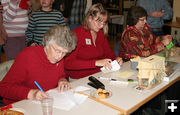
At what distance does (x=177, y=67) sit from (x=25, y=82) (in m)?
1.50

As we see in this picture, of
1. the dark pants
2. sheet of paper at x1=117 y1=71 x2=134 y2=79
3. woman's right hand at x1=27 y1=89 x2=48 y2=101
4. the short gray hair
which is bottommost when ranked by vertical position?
sheet of paper at x1=117 y1=71 x2=134 y2=79

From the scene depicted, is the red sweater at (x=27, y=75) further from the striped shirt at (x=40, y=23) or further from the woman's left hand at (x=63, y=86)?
the striped shirt at (x=40, y=23)

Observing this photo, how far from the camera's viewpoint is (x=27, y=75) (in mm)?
1659

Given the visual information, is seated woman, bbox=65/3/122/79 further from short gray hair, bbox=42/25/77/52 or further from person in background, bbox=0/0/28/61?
person in background, bbox=0/0/28/61

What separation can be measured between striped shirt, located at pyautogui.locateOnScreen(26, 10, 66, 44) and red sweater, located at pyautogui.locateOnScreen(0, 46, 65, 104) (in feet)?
4.09

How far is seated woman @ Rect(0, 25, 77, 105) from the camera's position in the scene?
152 centimetres

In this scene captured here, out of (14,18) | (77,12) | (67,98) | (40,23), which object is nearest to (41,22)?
(40,23)

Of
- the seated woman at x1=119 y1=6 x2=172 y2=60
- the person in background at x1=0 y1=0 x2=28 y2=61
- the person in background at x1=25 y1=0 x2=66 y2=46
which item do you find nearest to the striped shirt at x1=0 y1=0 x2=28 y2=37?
the person in background at x1=0 y1=0 x2=28 y2=61

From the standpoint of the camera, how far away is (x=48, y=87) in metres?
1.77

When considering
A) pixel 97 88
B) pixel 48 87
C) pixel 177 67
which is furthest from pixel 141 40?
pixel 48 87

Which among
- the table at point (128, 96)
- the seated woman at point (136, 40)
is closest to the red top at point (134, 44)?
the seated woman at point (136, 40)

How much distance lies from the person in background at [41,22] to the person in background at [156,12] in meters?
1.72

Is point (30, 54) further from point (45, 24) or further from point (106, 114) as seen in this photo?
point (45, 24)

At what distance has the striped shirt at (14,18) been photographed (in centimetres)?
295
